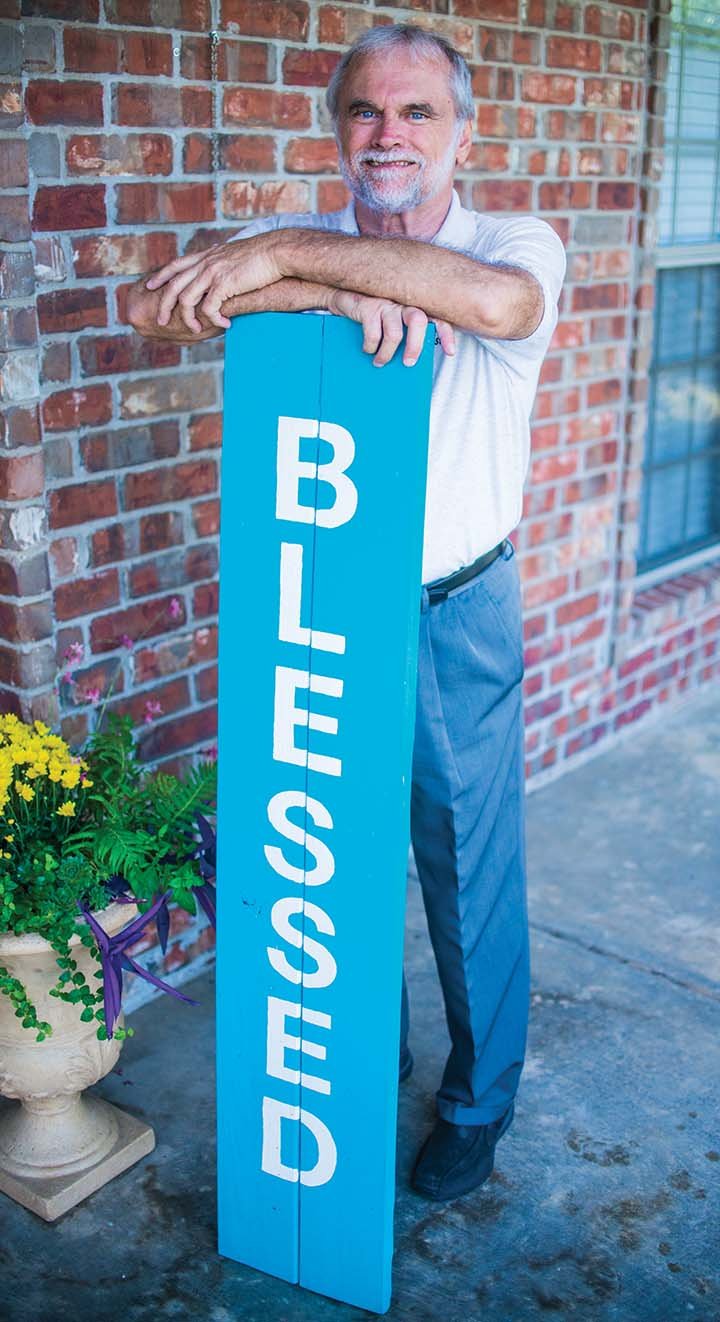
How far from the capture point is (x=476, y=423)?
238 centimetres

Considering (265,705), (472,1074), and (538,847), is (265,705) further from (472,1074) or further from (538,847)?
(538,847)

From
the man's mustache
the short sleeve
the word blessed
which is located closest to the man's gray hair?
the man's mustache

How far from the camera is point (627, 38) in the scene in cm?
408

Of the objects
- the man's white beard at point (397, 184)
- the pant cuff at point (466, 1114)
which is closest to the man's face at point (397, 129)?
the man's white beard at point (397, 184)

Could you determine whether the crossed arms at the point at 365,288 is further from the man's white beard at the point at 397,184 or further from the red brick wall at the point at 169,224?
the red brick wall at the point at 169,224

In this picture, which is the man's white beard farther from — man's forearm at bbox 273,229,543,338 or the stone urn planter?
the stone urn planter

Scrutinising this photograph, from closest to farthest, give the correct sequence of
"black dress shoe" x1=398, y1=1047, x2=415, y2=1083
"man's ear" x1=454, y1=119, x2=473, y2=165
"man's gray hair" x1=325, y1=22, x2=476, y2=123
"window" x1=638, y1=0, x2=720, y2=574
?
"man's gray hair" x1=325, y1=22, x2=476, y2=123 → "man's ear" x1=454, y1=119, x2=473, y2=165 → "black dress shoe" x1=398, y1=1047, x2=415, y2=1083 → "window" x1=638, y1=0, x2=720, y2=574

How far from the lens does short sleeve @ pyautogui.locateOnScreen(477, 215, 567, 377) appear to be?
87.0 inches

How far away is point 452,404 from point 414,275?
381mm

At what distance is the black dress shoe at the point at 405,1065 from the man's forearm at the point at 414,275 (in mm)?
1547

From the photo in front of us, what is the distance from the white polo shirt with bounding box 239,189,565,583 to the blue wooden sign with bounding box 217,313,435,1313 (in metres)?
0.32

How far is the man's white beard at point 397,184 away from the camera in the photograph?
2324 mm

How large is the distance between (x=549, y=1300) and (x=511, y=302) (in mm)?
1636

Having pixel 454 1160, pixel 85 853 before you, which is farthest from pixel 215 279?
pixel 454 1160
